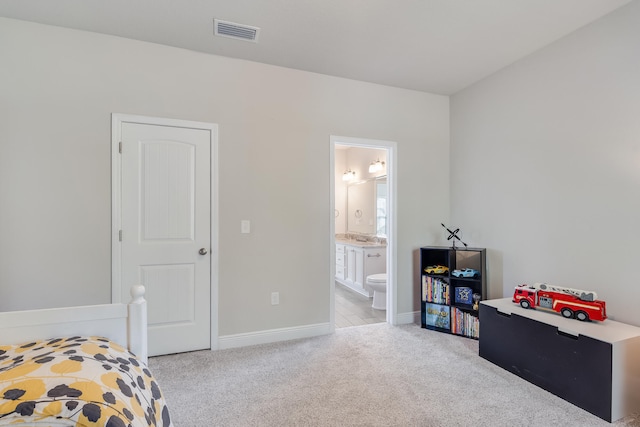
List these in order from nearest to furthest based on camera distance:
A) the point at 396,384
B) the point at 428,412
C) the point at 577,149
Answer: the point at 428,412, the point at 396,384, the point at 577,149

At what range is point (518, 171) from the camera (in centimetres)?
296

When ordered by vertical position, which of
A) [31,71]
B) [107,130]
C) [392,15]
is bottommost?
[107,130]

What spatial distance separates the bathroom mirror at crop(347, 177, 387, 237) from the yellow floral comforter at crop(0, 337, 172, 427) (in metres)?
4.28

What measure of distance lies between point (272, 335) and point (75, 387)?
221cm

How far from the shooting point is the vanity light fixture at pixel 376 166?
5102 mm

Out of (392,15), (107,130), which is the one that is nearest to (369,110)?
(392,15)

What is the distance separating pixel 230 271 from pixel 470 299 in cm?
233

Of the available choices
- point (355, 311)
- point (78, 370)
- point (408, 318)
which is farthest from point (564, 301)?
point (78, 370)

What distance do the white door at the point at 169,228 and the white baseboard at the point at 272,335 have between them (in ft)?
0.57

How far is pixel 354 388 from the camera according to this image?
220 cm

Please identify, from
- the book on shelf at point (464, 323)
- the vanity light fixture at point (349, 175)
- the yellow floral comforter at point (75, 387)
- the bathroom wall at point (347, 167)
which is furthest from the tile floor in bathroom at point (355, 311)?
the yellow floral comforter at point (75, 387)

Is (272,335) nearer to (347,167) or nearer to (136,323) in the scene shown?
(136,323)

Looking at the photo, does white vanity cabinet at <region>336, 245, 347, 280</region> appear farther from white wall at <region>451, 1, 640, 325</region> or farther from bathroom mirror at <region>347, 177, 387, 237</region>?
white wall at <region>451, 1, 640, 325</region>

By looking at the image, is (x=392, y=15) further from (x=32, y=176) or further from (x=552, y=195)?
(x=32, y=176)
